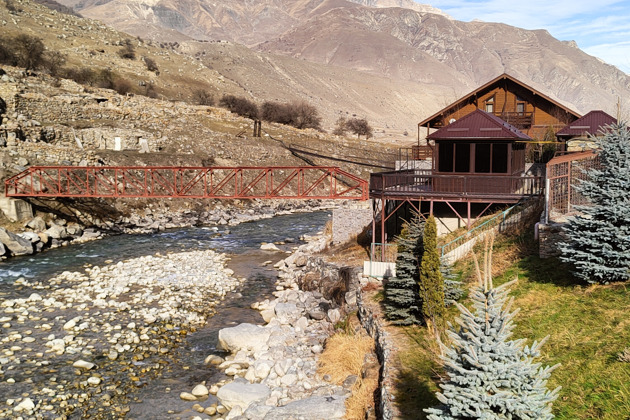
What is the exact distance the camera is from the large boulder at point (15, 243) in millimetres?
28656

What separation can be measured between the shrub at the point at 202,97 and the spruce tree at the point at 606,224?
256 feet

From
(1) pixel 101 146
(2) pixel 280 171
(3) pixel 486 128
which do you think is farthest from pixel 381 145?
(3) pixel 486 128

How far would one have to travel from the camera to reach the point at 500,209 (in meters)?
22.4

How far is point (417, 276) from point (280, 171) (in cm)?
4225

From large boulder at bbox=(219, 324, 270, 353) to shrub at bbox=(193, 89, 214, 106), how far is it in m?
72.8

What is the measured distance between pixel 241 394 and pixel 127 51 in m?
93.7

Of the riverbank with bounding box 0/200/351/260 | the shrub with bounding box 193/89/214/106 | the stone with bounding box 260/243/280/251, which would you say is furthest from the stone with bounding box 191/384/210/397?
the shrub with bounding box 193/89/214/106

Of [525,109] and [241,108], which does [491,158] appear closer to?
[525,109]

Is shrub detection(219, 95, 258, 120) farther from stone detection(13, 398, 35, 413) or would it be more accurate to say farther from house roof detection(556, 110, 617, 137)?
stone detection(13, 398, 35, 413)

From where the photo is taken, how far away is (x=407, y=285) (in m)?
14.5

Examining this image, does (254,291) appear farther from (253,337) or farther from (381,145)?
(381,145)

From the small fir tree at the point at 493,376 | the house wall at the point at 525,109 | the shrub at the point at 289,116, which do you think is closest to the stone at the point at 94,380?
the small fir tree at the point at 493,376

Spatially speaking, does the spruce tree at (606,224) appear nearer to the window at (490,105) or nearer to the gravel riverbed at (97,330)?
the gravel riverbed at (97,330)

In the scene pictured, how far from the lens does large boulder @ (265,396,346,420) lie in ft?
37.9
